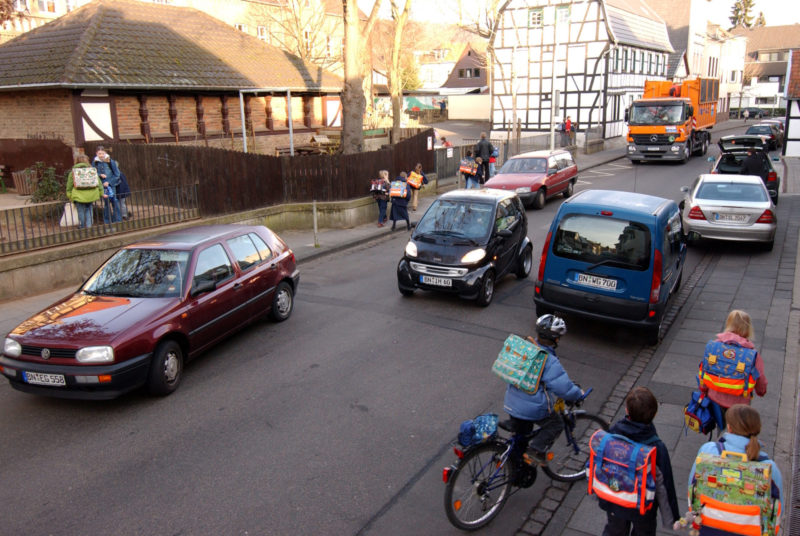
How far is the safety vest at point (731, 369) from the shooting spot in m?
4.92

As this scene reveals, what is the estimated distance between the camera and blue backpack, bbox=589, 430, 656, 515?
3.60 metres

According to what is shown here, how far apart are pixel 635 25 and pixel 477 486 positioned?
43.3 m

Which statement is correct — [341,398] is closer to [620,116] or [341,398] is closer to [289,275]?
[289,275]

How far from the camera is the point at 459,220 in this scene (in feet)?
34.8

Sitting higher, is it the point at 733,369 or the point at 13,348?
the point at 733,369

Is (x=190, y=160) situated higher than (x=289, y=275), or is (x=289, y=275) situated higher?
(x=190, y=160)

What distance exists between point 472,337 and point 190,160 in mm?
9075

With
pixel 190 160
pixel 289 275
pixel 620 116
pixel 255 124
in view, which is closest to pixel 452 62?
pixel 620 116

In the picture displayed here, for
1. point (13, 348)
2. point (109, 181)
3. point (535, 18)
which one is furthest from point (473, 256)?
point (535, 18)

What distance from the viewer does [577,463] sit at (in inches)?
222

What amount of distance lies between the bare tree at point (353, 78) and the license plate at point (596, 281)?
12.8 metres

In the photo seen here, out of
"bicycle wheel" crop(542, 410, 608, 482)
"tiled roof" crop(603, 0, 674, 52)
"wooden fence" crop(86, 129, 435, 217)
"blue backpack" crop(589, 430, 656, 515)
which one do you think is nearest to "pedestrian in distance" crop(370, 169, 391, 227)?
"wooden fence" crop(86, 129, 435, 217)

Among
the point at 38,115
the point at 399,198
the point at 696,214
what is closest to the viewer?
the point at 696,214

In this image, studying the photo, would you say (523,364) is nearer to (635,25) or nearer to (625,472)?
(625,472)
